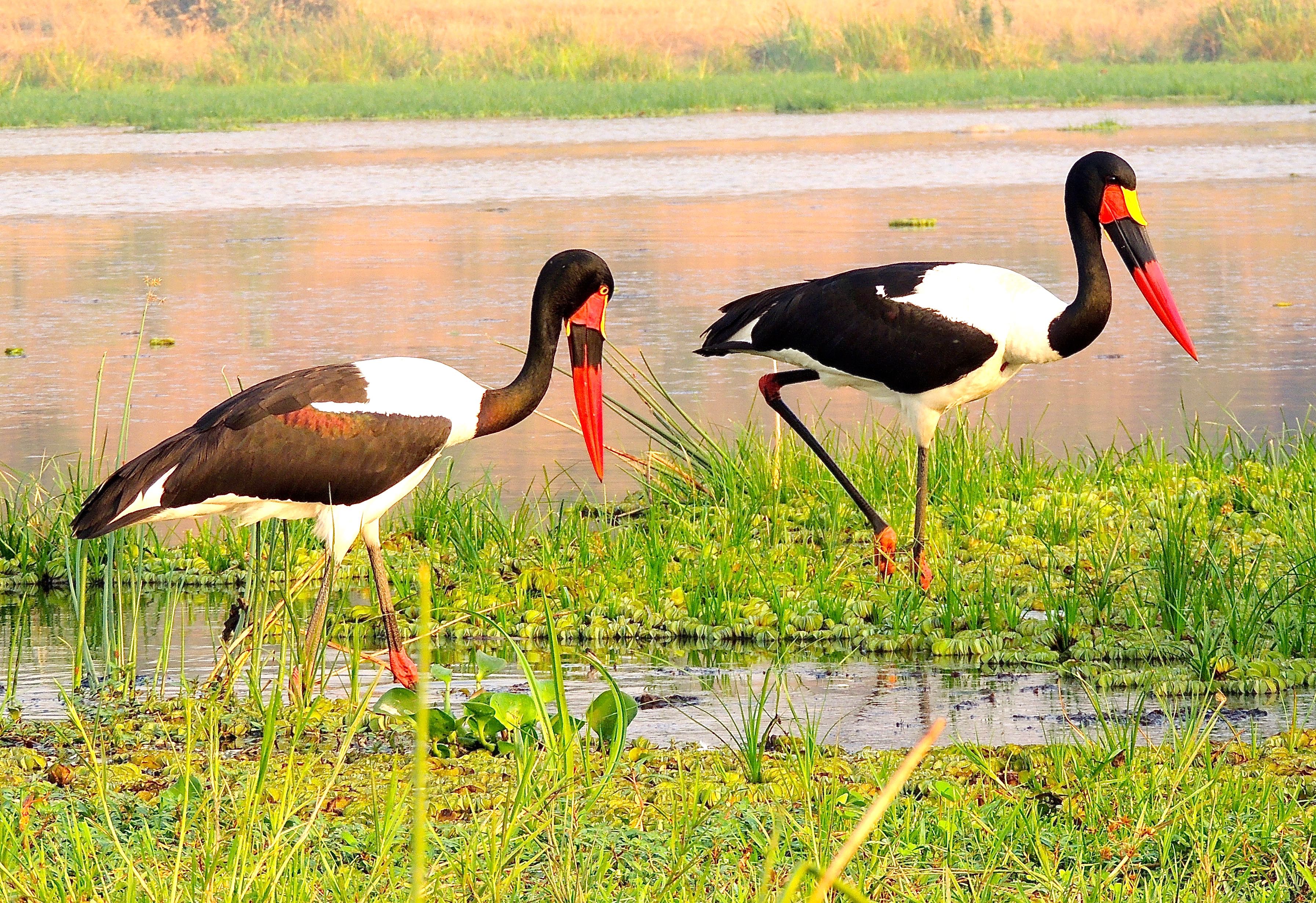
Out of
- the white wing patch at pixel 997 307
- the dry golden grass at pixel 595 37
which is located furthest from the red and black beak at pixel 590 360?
the dry golden grass at pixel 595 37

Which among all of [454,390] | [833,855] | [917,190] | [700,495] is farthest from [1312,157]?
[833,855]

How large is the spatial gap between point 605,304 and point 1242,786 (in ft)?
7.74

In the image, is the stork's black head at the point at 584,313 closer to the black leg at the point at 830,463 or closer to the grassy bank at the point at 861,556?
the grassy bank at the point at 861,556

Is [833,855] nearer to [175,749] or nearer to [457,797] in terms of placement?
[457,797]

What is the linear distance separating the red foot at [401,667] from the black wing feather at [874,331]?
183cm

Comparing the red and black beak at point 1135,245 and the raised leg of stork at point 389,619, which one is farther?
the red and black beak at point 1135,245

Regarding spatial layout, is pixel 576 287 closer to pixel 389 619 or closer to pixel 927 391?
pixel 389 619

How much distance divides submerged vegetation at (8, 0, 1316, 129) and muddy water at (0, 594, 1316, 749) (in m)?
19.9

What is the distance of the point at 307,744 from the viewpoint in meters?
4.50

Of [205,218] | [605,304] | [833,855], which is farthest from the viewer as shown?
[205,218]

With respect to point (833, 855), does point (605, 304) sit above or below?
above

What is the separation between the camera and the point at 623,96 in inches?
1064

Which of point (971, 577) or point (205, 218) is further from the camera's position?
point (205, 218)

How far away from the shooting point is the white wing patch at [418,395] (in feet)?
16.1
